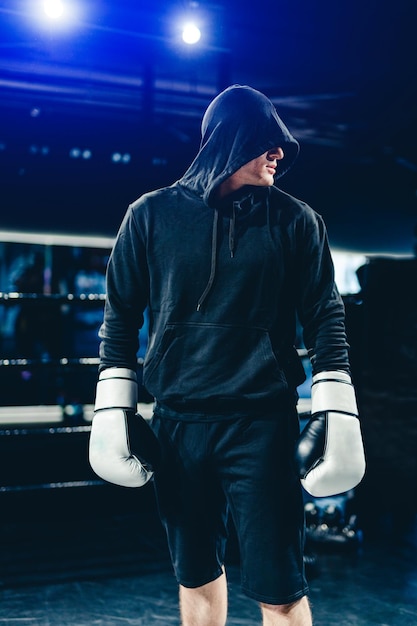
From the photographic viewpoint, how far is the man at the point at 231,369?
1.42 m

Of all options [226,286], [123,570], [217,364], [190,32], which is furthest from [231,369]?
[190,32]

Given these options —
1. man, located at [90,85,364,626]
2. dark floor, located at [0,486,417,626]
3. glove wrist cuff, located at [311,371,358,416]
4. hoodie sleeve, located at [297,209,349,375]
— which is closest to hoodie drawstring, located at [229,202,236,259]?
man, located at [90,85,364,626]

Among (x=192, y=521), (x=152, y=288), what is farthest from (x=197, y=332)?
(x=192, y=521)

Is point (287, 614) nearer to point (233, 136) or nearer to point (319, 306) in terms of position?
point (319, 306)

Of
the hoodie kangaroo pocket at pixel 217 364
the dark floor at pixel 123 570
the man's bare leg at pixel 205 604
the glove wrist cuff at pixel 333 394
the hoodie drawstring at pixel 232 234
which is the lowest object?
the dark floor at pixel 123 570

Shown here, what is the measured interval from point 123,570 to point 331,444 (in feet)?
6.05

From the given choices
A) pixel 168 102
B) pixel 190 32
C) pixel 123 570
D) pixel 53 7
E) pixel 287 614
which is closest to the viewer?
pixel 287 614

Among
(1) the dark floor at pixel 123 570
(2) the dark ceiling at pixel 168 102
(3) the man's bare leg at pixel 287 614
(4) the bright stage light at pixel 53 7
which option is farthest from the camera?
(2) the dark ceiling at pixel 168 102

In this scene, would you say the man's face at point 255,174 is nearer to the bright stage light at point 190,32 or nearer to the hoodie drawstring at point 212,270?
the hoodie drawstring at point 212,270

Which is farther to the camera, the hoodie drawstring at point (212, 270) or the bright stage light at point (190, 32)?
the bright stage light at point (190, 32)

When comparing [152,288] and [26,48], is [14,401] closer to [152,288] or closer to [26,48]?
[26,48]

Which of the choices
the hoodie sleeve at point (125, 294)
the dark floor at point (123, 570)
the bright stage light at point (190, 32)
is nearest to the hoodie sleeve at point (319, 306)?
the hoodie sleeve at point (125, 294)

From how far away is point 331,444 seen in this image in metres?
1.42

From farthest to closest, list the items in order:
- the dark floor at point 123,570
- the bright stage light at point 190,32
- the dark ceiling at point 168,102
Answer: the dark ceiling at point 168,102 < the bright stage light at point 190,32 < the dark floor at point 123,570
